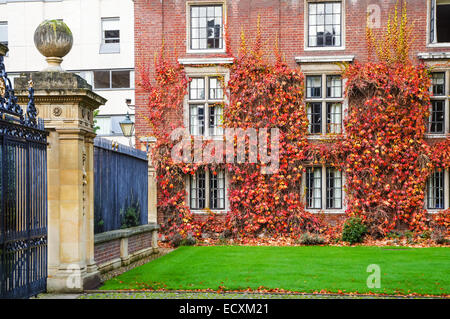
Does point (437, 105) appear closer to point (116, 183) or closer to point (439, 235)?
point (439, 235)

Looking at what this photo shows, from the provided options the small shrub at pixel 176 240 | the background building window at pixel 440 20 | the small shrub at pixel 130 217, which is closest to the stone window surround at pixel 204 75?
the small shrub at pixel 176 240

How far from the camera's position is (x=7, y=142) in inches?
268

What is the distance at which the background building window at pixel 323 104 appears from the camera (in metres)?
18.6

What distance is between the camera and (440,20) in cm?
2020

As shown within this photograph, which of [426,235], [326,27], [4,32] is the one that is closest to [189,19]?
[326,27]

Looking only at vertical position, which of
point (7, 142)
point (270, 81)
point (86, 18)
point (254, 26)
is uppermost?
point (86, 18)

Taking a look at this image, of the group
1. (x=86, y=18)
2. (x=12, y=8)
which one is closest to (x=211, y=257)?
(x=86, y=18)

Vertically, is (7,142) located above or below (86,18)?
below

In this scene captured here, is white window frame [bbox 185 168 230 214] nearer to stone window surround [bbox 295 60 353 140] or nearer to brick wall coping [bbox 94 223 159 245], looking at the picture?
stone window surround [bbox 295 60 353 140]

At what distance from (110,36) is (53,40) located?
86.4 feet

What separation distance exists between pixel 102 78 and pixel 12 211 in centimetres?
2822

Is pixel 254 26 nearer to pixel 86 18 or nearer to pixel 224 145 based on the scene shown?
pixel 224 145

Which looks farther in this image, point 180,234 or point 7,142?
point 180,234

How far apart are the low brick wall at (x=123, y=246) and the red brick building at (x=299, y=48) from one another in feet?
14.6
